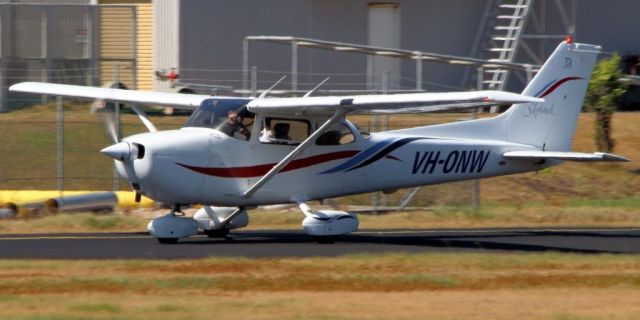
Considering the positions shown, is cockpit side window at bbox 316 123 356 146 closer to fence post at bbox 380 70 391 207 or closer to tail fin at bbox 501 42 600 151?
tail fin at bbox 501 42 600 151

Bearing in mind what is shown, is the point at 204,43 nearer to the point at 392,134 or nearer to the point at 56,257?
the point at 392,134

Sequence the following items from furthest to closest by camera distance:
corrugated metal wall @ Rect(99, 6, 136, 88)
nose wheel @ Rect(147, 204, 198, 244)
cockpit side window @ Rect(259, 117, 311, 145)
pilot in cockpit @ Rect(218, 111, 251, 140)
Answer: corrugated metal wall @ Rect(99, 6, 136, 88) → cockpit side window @ Rect(259, 117, 311, 145) → pilot in cockpit @ Rect(218, 111, 251, 140) → nose wheel @ Rect(147, 204, 198, 244)

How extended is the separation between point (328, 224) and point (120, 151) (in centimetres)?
268

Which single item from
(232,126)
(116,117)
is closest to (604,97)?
(116,117)

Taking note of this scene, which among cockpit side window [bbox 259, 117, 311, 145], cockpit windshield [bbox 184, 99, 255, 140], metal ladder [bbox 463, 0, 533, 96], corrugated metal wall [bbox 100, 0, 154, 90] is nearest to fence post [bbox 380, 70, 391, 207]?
cockpit side window [bbox 259, 117, 311, 145]

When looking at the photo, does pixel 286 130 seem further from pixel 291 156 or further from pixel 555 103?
pixel 555 103

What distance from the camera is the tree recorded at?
25.7m

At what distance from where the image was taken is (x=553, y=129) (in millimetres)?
18047

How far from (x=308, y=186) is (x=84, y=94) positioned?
372 cm

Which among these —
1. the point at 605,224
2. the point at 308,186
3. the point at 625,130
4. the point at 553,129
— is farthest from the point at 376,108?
the point at 625,130

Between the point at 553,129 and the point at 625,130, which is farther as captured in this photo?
the point at 625,130

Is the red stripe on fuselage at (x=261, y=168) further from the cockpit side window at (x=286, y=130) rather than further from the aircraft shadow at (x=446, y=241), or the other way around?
the aircraft shadow at (x=446, y=241)

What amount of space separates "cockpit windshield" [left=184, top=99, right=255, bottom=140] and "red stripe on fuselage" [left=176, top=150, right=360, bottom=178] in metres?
0.42

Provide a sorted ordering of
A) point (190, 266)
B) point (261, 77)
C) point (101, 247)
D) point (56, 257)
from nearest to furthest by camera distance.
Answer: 1. point (190, 266)
2. point (56, 257)
3. point (101, 247)
4. point (261, 77)
